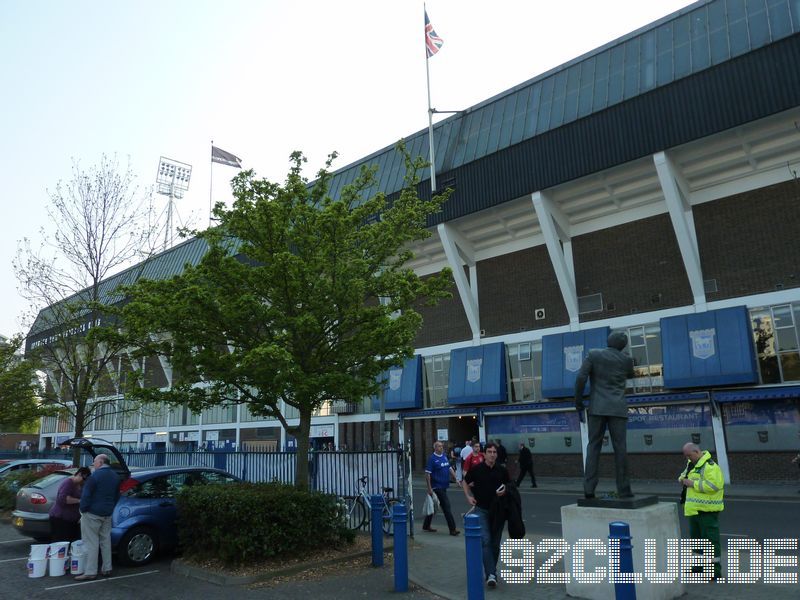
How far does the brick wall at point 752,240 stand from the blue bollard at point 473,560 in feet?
69.0

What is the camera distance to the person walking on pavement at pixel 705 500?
7.28 metres

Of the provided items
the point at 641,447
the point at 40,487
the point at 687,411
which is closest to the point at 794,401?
the point at 687,411

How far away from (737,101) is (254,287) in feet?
67.3

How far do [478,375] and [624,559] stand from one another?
2566 cm

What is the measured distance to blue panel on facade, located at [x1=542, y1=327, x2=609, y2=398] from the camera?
26438 millimetres

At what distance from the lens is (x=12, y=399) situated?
78.4 feet

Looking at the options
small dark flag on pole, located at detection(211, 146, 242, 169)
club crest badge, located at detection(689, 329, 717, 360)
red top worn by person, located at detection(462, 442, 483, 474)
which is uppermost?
small dark flag on pole, located at detection(211, 146, 242, 169)

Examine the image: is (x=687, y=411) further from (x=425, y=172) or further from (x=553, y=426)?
(x=425, y=172)

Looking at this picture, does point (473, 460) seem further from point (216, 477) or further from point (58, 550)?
point (58, 550)

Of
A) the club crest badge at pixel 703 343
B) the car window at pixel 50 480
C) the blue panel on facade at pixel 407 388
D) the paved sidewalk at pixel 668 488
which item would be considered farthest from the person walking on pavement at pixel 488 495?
the blue panel on facade at pixel 407 388

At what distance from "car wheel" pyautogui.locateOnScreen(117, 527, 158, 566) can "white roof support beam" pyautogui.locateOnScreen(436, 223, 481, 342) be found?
73.9 feet

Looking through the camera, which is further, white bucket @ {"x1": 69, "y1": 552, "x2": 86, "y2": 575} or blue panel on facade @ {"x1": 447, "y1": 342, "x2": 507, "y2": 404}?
blue panel on facade @ {"x1": 447, "y1": 342, "x2": 507, "y2": 404}

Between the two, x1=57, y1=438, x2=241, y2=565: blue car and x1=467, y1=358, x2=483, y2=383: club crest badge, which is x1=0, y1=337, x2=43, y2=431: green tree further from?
x1=467, y1=358, x2=483, y2=383: club crest badge

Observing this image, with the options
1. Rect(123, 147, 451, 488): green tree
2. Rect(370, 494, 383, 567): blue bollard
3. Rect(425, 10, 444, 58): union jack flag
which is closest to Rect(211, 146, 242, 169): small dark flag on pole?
Rect(425, 10, 444, 58): union jack flag
